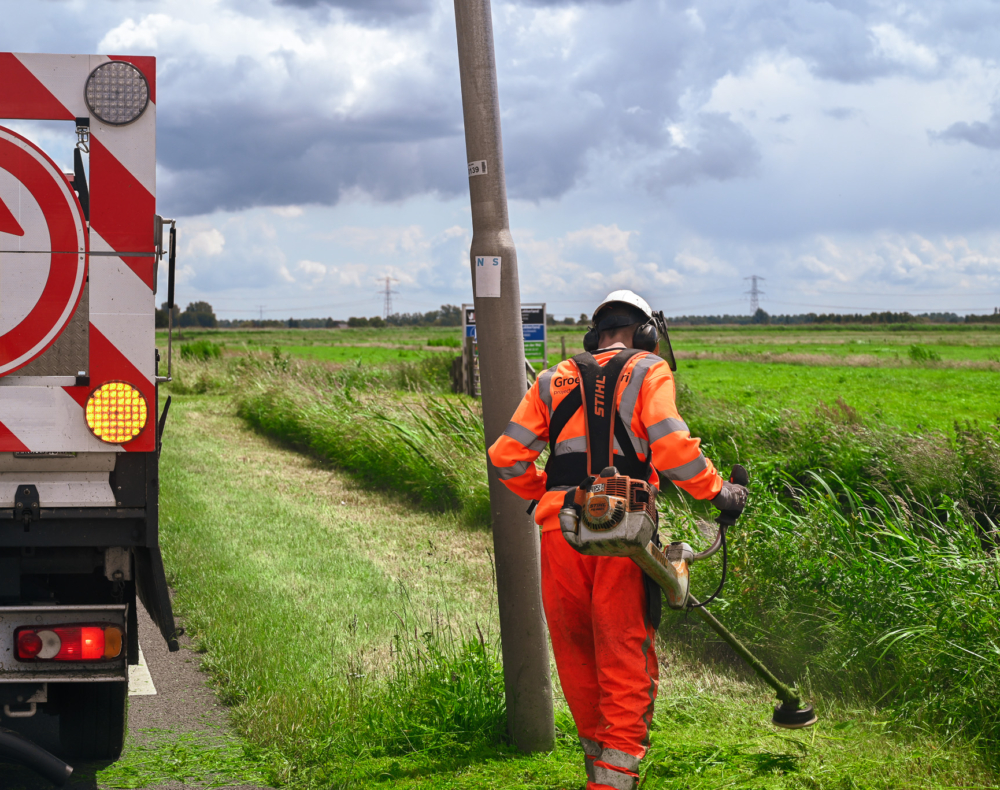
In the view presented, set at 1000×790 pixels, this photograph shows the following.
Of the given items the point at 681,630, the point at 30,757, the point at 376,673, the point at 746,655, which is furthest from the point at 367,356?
the point at 30,757

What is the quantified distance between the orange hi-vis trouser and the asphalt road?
1.45 m

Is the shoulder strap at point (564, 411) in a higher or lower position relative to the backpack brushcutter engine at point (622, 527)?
higher

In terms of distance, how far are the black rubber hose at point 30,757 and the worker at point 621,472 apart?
5.99 ft

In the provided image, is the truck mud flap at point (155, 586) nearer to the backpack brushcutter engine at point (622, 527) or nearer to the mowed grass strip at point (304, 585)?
the mowed grass strip at point (304, 585)

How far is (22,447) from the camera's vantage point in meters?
3.45

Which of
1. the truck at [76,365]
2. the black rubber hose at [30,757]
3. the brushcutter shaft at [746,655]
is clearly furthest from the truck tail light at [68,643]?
the brushcutter shaft at [746,655]

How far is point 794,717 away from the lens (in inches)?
154

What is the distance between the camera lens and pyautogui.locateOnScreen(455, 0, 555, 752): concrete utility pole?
4.14 meters

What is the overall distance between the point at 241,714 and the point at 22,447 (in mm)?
1831

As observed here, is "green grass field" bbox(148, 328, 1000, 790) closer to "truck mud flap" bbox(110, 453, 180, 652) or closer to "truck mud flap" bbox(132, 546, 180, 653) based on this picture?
"truck mud flap" bbox(132, 546, 180, 653)

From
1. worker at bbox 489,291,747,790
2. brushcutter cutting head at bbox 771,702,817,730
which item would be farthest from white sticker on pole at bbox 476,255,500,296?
brushcutter cutting head at bbox 771,702,817,730

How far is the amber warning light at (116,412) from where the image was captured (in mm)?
3488

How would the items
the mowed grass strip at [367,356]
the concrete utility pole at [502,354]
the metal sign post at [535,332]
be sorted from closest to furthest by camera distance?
the concrete utility pole at [502,354]
the metal sign post at [535,332]
the mowed grass strip at [367,356]

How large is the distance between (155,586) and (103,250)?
132 centimetres
